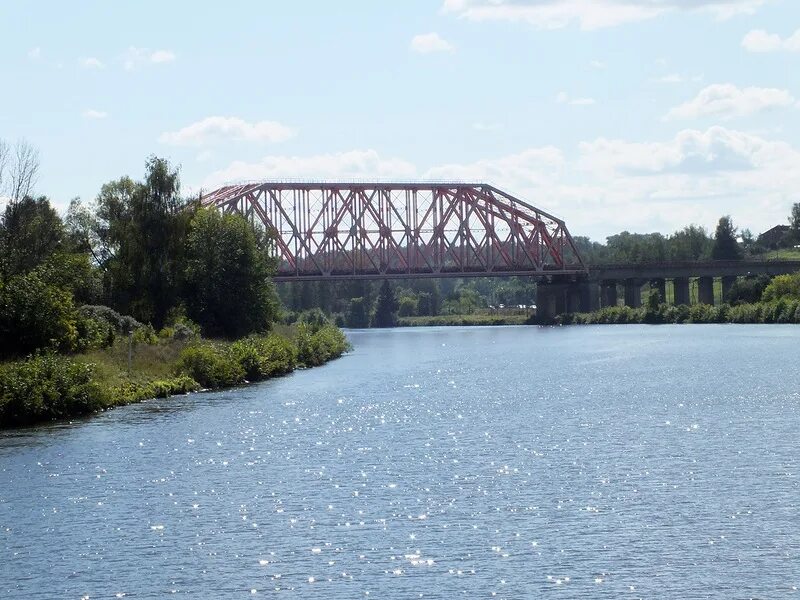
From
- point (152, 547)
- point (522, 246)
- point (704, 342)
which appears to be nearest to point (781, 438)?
point (152, 547)

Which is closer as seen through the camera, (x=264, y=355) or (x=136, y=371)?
(x=136, y=371)

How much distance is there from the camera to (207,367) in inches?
2677

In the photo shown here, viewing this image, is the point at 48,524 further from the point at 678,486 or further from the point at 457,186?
the point at 457,186

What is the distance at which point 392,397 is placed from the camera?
6250 centimetres

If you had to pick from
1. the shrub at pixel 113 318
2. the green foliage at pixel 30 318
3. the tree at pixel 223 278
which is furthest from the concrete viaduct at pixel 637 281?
the green foliage at pixel 30 318

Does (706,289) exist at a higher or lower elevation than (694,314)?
higher

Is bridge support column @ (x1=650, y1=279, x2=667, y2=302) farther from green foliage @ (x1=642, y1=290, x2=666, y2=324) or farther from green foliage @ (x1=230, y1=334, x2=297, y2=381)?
green foliage @ (x1=230, y1=334, x2=297, y2=381)

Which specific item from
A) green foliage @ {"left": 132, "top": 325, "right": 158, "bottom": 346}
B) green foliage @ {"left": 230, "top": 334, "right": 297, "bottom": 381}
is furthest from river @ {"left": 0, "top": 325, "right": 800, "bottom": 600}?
green foliage @ {"left": 230, "top": 334, "right": 297, "bottom": 381}

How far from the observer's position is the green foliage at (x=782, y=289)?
5763 inches

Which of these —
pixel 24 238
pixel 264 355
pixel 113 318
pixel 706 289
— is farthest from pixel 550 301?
pixel 24 238

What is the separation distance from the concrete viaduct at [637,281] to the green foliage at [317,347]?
70869mm

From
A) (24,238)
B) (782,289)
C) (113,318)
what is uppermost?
(24,238)

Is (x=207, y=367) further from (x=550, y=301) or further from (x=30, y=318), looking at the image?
(x=550, y=301)

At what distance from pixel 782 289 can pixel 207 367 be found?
97079mm
